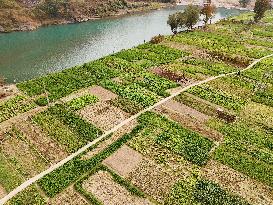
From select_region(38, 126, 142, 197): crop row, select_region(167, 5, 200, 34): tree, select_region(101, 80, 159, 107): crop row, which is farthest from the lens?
select_region(167, 5, 200, 34): tree

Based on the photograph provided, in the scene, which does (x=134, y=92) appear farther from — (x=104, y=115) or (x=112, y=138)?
(x=112, y=138)

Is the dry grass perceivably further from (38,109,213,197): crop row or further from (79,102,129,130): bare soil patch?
(79,102,129,130): bare soil patch

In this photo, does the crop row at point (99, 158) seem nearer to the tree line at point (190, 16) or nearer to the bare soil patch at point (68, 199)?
the bare soil patch at point (68, 199)

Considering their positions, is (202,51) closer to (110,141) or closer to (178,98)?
(178,98)

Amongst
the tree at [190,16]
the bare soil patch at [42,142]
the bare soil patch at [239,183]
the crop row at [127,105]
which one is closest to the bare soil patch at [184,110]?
the crop row at [127,105]

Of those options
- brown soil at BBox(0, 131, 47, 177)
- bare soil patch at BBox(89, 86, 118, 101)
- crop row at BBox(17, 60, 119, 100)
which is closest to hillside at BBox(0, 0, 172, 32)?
crop row at BBox(17, 60, 119, 100)

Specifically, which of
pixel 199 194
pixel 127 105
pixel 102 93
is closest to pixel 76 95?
pixel 102 93
